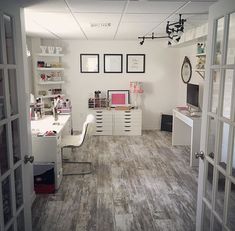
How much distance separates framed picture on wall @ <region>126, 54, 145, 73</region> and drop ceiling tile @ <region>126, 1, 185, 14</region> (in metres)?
3.26

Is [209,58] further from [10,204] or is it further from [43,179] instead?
[43,179]

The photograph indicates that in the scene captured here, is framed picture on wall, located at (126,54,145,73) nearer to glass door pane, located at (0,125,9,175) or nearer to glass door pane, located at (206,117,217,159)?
glass door pane, located at (206,117,217,159)

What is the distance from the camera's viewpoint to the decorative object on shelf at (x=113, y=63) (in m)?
6.34

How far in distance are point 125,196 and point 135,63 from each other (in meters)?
3.91

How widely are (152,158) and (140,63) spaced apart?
2699 millimetres

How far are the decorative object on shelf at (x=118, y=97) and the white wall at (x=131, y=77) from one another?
0.41 ft

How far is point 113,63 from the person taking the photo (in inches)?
251

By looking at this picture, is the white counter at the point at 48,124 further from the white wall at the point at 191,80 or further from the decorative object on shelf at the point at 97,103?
the white wall at the point at 191,80

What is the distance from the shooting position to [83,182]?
12.0 feet

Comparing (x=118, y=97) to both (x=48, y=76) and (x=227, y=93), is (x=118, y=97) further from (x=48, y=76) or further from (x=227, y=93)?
(x=227, y=93)

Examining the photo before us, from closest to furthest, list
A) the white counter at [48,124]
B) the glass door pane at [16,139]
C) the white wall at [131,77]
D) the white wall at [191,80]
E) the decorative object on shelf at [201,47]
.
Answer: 1. the glass door pane at [16,139]
2. the white counter at [48,124]
3. the decorative object on shelf at [201,47]
4. the white wall at [191,80]
5. the white wall at [131,77]

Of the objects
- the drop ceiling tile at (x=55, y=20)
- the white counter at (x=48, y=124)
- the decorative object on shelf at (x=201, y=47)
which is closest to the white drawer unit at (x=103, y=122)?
the white counter at (x=48, y=124)

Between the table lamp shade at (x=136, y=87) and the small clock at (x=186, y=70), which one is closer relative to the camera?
the small clock at (x=186, y=70)

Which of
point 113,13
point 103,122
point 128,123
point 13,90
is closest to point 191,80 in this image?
point 128,123
